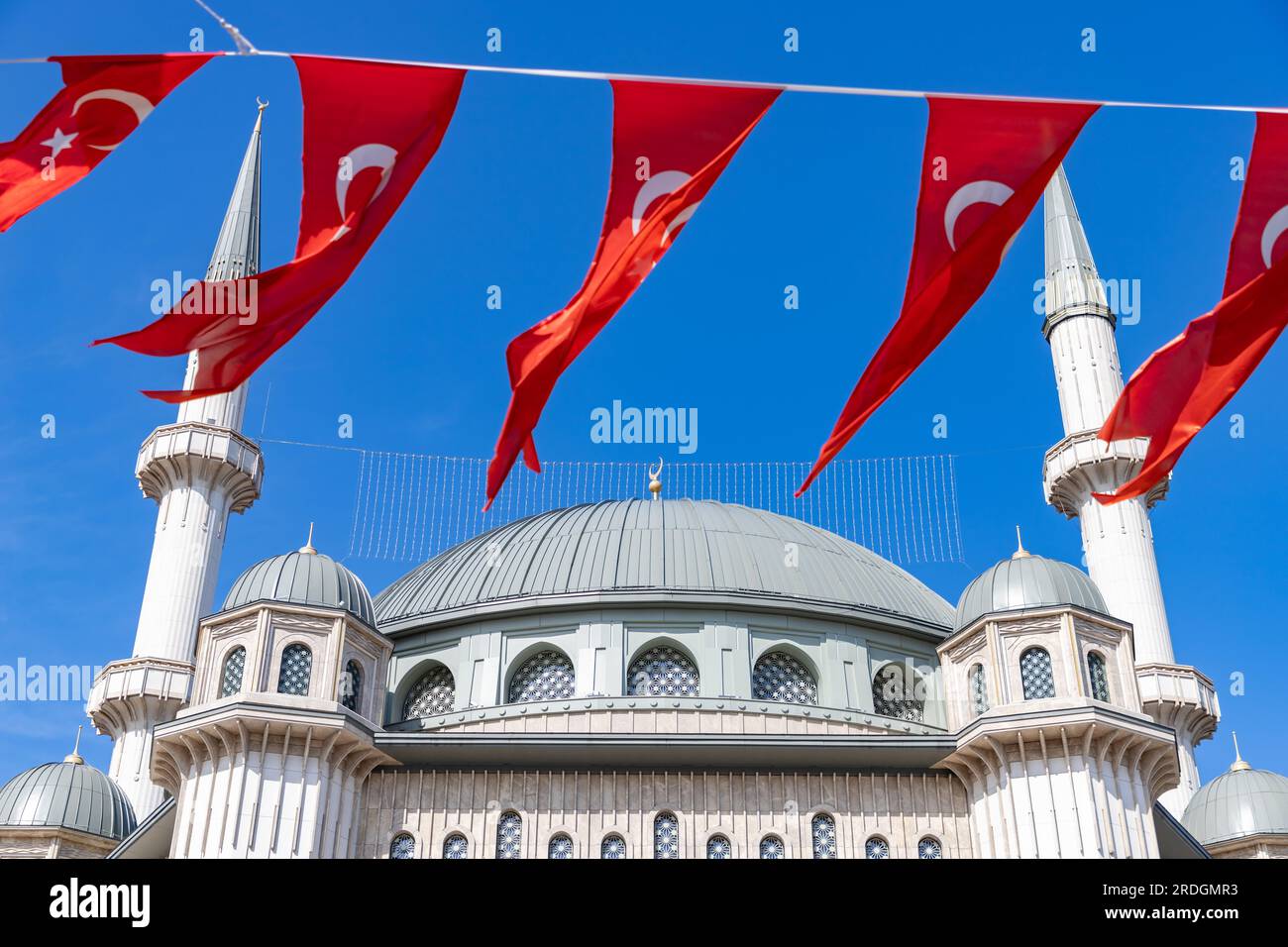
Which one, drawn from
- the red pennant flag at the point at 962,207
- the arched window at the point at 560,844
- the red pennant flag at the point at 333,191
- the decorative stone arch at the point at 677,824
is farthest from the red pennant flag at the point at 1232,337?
the arched window at the point at 560,844

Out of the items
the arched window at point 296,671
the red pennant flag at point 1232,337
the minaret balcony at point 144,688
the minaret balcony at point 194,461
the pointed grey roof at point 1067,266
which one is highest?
the pointed grey roof at point 1067,266

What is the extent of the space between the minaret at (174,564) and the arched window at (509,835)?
924cm

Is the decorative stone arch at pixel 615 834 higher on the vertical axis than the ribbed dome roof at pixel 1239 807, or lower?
lower

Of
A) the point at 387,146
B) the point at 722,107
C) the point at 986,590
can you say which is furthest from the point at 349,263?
the point at 986,590

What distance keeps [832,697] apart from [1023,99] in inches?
649

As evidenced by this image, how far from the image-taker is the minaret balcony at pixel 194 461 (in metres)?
30.8

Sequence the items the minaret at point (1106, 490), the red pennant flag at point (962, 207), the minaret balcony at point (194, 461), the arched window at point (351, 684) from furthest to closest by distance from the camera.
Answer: the minaret balcony at point (194, 461) → the minaret at point (1106, 490) → the arched window at point (351, 684) → the red pennant flag at point (962, 207)

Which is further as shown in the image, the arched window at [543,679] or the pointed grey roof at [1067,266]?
the pointed grey roof at [1067,266]

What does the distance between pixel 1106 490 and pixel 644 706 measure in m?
12.9

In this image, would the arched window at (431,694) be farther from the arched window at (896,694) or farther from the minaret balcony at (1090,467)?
the minaret balcony at (1090,467)

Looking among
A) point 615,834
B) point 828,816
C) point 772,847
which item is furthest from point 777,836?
point 615,834
